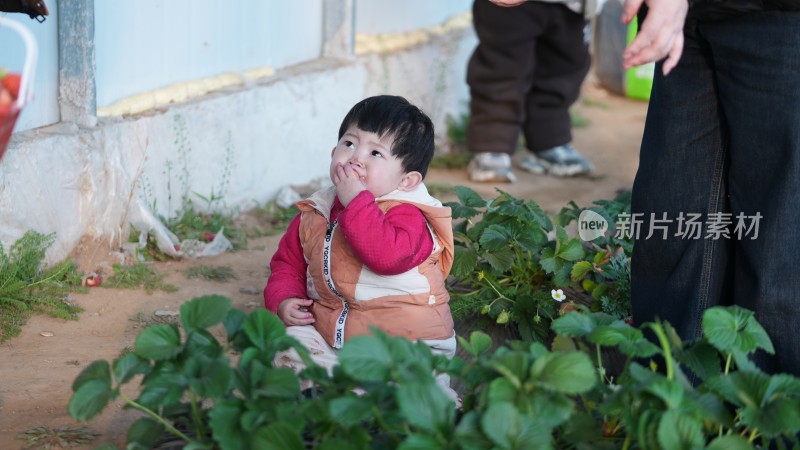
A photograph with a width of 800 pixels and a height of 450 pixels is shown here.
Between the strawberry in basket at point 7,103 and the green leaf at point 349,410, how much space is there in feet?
Result: 1.86

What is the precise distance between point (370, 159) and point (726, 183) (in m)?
0.81

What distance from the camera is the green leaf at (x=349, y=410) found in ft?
4.68

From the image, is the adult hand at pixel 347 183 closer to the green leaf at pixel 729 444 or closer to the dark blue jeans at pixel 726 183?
the dark blue jeans at pixel 726 183

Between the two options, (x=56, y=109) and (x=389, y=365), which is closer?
(x=389, y=365)

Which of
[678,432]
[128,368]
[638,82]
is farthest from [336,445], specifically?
[638,82]

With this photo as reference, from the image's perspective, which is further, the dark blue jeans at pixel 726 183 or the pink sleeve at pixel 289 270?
the pink sleeve at pixel 289 270

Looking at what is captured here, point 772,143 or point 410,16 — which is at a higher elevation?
point 772,143

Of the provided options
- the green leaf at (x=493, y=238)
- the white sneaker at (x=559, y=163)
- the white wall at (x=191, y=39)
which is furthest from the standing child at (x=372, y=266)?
the white sneaker at (x=559, y=163)

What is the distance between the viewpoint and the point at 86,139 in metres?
3.16

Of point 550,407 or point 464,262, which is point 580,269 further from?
point 550,407

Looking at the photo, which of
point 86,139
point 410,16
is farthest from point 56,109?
point 410,16

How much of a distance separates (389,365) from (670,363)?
0.44 m

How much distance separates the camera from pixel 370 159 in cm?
236

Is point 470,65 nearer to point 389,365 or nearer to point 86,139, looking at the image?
point 86,139
